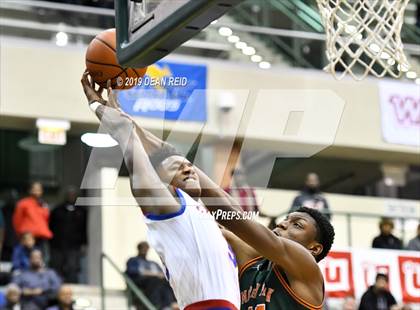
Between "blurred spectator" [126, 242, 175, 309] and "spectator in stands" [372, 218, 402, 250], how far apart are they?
213 cm

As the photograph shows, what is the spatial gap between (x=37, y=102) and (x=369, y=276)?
13.5 ft

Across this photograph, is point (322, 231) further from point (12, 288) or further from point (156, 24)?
point (12, 288)

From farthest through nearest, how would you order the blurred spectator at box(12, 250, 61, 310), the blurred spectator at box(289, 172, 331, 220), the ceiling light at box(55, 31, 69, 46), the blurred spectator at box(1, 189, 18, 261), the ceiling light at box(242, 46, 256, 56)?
1. the ceiling light at box(242, 46, 256, 56)
2. the ceiling light at box(55, 31, 69, 46)
3. the blurred spectator at box(1, 189, 18, 261)
4. the blurred spectator at box(289, 172, 331, 220)
5. the blurred spectator at box(12, 250, 61, 310)

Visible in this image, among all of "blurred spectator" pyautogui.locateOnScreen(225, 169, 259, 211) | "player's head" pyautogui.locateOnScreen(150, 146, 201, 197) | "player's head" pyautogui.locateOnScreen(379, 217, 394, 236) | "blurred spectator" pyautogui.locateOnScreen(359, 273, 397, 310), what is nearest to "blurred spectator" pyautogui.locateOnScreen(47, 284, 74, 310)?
"blurred spectator" pyautogui.locateOnScreen(359, 273, 397, 310)

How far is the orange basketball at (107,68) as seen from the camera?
15.6 feet

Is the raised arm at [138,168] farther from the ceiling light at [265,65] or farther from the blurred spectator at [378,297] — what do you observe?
the ceiling light at [265,65]

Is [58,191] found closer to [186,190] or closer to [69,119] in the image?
[69,119]

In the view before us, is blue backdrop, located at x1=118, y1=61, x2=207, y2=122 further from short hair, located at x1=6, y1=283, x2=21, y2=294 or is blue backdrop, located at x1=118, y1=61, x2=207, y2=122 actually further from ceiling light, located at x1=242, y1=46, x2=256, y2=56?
ceiling light, located at x1=242, y1=46, x2=256, y2=56

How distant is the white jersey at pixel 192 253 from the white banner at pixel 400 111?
29.4ft

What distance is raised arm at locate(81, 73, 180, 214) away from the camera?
14.5 ft

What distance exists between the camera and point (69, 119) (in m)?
12.8

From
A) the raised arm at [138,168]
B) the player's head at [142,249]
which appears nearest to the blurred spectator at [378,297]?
the player's head at [142,249]

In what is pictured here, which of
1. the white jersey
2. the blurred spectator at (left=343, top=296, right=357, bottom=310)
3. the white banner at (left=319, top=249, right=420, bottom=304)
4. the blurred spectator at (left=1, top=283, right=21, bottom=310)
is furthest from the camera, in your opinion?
the white banner at (left=319, top=249, right=420, bottom=304)

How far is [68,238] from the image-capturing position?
12219 millimetres
